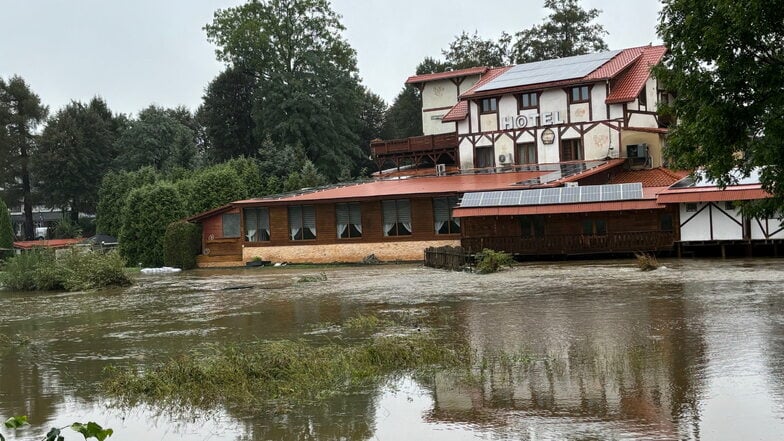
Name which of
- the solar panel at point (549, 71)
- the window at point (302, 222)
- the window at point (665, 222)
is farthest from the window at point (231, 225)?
the window at point (665, 222)

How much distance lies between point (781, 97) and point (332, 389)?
272 inches

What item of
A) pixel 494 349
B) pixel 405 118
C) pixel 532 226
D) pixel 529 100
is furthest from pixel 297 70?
pixel 494 349

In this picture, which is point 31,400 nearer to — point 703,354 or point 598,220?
point 703,354

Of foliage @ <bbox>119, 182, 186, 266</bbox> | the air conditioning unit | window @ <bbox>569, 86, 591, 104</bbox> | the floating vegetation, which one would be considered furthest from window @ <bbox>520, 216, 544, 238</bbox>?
foliage @ <bbox>119, 182, 186, 266</bbox>

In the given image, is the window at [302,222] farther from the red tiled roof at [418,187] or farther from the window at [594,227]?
the window at [594,227]

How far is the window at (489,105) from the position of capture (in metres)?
46.6

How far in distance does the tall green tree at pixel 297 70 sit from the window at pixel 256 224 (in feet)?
70.9

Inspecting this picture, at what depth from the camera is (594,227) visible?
3372cm

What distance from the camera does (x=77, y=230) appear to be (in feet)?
232

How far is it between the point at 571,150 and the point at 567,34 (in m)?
22.2

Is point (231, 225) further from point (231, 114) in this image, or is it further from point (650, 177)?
point (231, 114)

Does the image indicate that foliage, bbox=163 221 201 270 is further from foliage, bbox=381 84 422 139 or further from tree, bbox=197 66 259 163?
foliage, bbox=381 84 422 139

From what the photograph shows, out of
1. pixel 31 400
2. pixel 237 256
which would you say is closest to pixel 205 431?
pixel 31 400

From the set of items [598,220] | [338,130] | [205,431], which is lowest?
[205,431]
